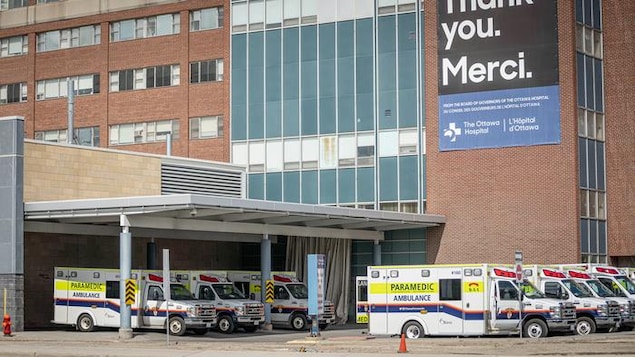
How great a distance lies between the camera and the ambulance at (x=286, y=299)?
46.2m

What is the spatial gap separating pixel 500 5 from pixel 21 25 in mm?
30562

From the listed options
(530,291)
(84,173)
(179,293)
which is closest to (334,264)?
(84,173)

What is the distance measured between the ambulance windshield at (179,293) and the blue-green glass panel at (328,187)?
14.8m

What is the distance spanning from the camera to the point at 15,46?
219 feet

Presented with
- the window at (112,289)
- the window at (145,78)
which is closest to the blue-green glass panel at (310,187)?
the window at (145,78)

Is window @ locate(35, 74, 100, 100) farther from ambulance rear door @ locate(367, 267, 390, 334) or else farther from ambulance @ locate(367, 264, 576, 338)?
ambulance @ locate(367, 264, 576, 338)

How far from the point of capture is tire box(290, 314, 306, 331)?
4616cm

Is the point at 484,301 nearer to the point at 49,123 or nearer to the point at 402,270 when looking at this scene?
the point at 402,270

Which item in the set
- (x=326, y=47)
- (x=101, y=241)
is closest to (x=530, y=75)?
(x=326, y=47)

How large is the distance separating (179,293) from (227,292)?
8.57ft

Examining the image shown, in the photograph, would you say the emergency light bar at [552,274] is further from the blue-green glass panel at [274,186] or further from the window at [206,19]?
the window at [206,19]

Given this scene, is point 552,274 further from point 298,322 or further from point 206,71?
point 206,71

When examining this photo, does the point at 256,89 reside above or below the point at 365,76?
below

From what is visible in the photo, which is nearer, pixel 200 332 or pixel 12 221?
pixel 12 221
